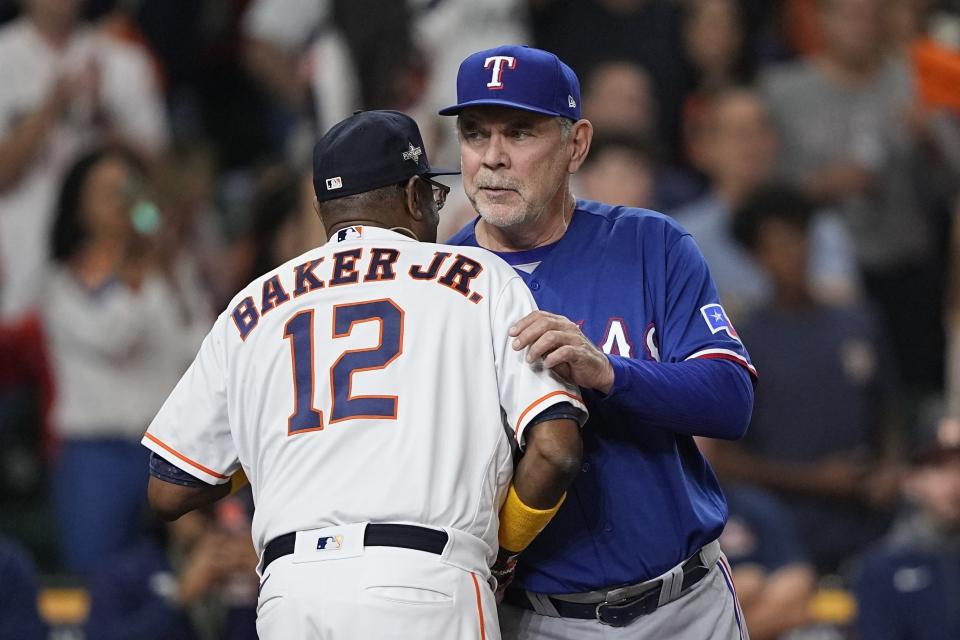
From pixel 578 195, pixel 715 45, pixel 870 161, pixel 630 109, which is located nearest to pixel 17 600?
pixel 578 195

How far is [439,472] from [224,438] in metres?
0.57

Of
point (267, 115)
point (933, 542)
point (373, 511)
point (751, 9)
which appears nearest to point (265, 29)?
point (267, 115)

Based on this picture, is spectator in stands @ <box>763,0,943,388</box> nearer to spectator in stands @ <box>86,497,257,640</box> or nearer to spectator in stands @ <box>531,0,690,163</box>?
spectator in stands @ <box>531,0,690,163</box>

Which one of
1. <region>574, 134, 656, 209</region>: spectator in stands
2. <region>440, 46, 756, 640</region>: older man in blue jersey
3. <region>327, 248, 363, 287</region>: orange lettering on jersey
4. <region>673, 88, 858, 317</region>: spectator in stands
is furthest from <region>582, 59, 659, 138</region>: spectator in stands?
<region>327, 248, 363, 287</region>: orange lettering on jersey

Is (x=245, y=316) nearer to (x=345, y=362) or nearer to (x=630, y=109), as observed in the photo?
(x=345, y=362)

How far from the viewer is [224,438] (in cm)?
352

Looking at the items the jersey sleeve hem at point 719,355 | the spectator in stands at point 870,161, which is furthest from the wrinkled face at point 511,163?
the spectator in stands at point 870,161

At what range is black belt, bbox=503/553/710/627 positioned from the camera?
12.3 ft

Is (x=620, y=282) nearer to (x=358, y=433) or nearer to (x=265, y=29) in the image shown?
(x=358, y=433)

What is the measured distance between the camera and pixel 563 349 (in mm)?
3266

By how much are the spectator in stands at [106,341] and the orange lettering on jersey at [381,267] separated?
4.09 metres

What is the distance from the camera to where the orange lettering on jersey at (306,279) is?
11.2 feet

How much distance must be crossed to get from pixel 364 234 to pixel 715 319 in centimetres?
87

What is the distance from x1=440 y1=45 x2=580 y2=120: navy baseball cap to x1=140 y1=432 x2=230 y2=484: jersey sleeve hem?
102 centimetres
